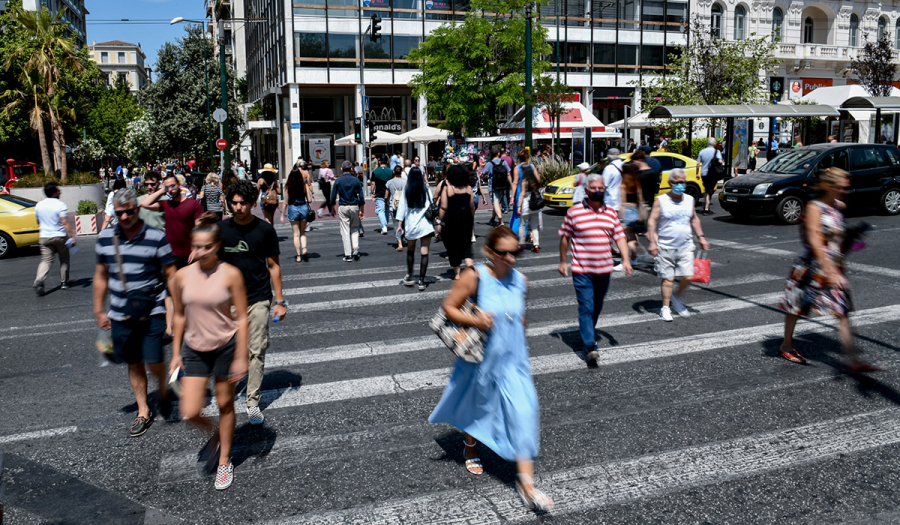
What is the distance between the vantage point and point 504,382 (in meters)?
4.16

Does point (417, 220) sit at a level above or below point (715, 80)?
below

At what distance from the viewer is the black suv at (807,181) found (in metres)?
15.5

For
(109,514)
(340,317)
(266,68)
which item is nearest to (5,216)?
(340,317)

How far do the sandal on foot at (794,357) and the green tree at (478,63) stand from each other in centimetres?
2778

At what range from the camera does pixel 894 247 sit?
12461 mm

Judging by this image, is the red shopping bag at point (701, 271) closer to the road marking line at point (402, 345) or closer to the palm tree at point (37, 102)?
the road marking line at point (402, 345)

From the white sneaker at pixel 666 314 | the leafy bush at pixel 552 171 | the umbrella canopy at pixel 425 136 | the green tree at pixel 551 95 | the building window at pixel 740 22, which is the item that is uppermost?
the building window at pixel 740 22

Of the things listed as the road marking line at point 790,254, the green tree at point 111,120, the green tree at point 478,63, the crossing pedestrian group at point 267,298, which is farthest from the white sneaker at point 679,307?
the green tree at point 111,120

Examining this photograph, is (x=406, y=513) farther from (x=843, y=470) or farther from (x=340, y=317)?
(x=340, y=317)

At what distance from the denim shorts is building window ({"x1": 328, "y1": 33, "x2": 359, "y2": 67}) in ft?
97.8

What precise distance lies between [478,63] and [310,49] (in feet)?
37.3

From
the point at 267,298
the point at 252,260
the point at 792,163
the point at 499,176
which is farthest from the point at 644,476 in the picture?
the point at 792,163

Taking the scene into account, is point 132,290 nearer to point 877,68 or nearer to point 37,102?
point 37,102

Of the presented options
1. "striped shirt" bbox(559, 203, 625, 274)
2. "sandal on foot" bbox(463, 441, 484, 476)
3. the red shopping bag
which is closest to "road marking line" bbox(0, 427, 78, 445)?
"sandal on foot" bbox(463, 441, 484, 476)
